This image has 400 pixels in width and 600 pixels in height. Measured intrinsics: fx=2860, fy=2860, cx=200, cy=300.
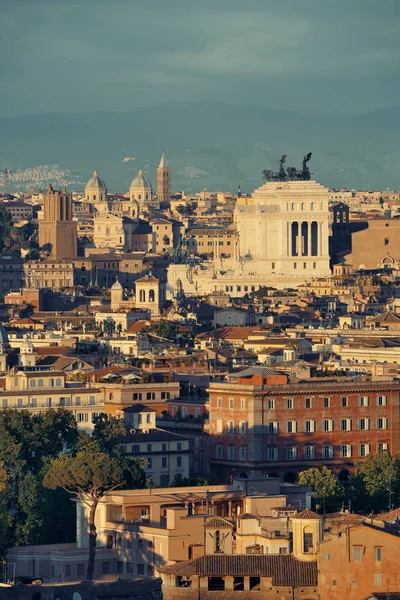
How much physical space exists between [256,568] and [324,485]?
1781 centimetres

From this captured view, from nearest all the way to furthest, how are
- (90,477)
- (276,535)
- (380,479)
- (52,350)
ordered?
(276,535), (90,477), (380,479), (52,350)

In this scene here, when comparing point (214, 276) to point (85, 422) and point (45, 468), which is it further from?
point (45, 468)

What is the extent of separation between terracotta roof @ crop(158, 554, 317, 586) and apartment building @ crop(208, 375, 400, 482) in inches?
942

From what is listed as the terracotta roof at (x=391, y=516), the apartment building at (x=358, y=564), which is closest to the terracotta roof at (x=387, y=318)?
the terracotta roof at (x=391, y=516)

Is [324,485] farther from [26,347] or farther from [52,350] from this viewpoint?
[52,350]

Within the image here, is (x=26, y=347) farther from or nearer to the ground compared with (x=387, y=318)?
nearer to the ground

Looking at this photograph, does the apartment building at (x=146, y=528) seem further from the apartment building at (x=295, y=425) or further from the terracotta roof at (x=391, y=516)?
the apartment building at (x=295, y=425)

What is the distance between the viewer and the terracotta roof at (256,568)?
204ft

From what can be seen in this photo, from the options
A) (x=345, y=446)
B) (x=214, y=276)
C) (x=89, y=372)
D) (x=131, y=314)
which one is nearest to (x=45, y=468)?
(x=345, y=446)

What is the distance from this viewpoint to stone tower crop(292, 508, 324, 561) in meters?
63.2

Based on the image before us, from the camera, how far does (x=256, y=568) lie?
2477 inches

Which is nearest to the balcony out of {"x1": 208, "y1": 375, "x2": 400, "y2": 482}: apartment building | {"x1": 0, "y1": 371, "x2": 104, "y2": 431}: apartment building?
{"x1": 208, "y1": 375, "x2": 400, "y2": 482}: apartment building

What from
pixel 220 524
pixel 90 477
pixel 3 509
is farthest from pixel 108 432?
pixel 220 524

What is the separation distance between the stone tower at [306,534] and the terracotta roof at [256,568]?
307 mm
